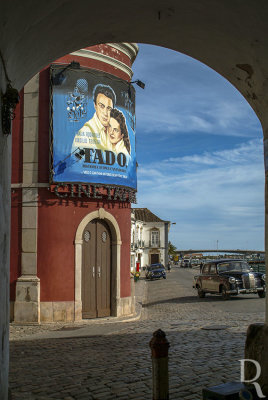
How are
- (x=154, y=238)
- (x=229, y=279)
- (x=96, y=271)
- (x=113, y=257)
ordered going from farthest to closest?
(x=154, y=238)
(x=229, y=279)
(x=113, y=257)
(x=96, y=271)

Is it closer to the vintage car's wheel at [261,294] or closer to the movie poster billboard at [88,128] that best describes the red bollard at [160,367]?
the movie poster billboard at [88,128]

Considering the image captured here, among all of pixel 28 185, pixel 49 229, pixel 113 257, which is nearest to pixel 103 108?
pixel 28 185

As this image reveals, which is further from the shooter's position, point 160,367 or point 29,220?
point 29,220

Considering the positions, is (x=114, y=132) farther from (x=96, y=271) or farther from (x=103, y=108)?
(x=96, y=271)

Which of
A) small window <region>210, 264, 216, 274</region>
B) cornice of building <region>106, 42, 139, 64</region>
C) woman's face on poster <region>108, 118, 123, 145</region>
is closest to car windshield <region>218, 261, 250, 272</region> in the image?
small window <region>210, 264, 216, 274</region>

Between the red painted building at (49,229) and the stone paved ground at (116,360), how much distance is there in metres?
1.17

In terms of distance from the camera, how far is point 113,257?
15188mm

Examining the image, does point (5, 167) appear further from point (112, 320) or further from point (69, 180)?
point (112, 320)

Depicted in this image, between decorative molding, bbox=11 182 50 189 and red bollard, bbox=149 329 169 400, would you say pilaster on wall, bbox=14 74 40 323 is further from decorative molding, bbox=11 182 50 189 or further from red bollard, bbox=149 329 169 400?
red bollard, bbox=149 329 169 400

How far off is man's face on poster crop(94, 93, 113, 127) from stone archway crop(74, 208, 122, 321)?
9.71ft

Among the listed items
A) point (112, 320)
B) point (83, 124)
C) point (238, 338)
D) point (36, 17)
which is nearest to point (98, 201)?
point (83, 124)

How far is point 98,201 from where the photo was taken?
48.1ft

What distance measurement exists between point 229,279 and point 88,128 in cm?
917

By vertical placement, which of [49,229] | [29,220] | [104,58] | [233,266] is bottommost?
[233,266]
